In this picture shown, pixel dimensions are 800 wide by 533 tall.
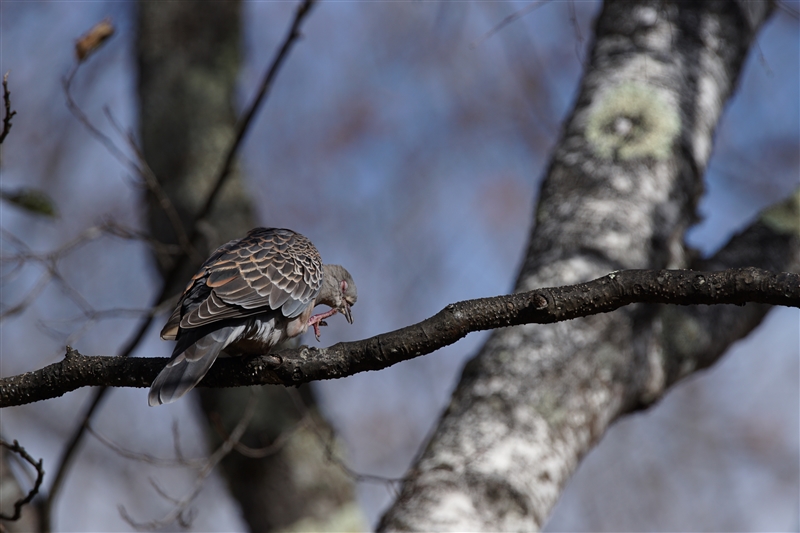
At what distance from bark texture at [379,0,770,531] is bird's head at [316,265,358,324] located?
0.70 meters

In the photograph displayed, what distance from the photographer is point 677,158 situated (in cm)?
442

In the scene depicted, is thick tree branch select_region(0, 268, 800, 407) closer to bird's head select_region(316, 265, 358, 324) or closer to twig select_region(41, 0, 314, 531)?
bird's head select_region(316, 265, 358, 324)

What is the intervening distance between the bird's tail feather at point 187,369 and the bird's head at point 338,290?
1.03 m

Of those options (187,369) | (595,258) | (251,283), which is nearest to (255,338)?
(251,283)

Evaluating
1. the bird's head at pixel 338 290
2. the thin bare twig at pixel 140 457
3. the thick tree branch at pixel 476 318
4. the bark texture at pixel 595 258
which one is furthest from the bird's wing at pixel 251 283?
the thin bare twig at pixel 140 457

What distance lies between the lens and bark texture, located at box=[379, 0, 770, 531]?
3.32m

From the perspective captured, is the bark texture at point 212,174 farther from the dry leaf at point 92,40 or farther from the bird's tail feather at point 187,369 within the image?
the bird's tail feather at point 187,369

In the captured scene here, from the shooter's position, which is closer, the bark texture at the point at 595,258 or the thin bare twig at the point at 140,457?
the bark texture at the point at 595,258

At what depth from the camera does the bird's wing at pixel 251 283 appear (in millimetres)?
2816

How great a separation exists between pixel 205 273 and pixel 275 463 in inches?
111

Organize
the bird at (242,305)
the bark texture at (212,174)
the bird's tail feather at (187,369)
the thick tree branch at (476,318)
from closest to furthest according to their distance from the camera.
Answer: the thick tree branch at (476,318) → the bird's tail feather at (187,369) → the bird at (242,305) → the bark texture at (212,174)

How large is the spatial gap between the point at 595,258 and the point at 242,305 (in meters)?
1.98

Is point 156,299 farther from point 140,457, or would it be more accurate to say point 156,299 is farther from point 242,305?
point 242,305

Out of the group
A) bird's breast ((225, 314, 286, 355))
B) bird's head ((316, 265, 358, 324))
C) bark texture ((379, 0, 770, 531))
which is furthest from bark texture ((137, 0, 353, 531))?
bark texture ((379, 0, 770, 531))
